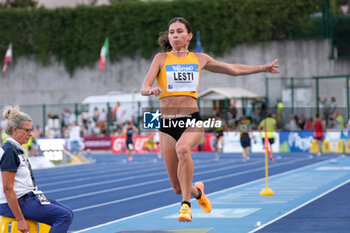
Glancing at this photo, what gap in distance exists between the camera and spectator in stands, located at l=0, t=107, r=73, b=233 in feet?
23.2

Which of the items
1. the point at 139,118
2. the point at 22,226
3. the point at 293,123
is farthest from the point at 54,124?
the point at 22,226

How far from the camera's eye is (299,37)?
1726 inches

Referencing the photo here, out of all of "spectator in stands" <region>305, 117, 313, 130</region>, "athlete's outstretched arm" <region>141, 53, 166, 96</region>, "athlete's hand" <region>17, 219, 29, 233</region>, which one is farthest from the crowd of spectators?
"athlete's hand" <region>17, 219, 29, 233</region>

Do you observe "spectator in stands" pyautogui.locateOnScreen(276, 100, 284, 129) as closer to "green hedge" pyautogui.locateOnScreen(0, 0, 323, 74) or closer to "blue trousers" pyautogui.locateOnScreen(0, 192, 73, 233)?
"green hedge" pyautogui.locateOnScreen(0, 0, 323, 74)

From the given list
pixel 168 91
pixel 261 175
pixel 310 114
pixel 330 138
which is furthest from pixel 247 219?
pixel 310 114

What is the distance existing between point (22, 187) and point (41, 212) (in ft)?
0.97

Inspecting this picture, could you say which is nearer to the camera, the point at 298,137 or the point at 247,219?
the point at 247,219

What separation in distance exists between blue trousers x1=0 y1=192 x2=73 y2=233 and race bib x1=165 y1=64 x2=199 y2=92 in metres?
1.72

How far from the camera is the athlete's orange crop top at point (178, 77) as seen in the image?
25.9ft

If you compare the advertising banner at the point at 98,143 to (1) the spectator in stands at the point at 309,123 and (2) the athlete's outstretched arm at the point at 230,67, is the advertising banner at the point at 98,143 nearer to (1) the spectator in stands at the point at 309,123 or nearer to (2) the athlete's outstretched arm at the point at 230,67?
(1) the spectator in stands at the point at 309,123

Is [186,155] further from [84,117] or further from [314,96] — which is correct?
[84,117]

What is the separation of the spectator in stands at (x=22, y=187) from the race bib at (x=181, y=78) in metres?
1.54

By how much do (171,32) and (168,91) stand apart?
61cm

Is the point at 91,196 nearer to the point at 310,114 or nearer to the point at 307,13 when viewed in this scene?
the point at 310,114
